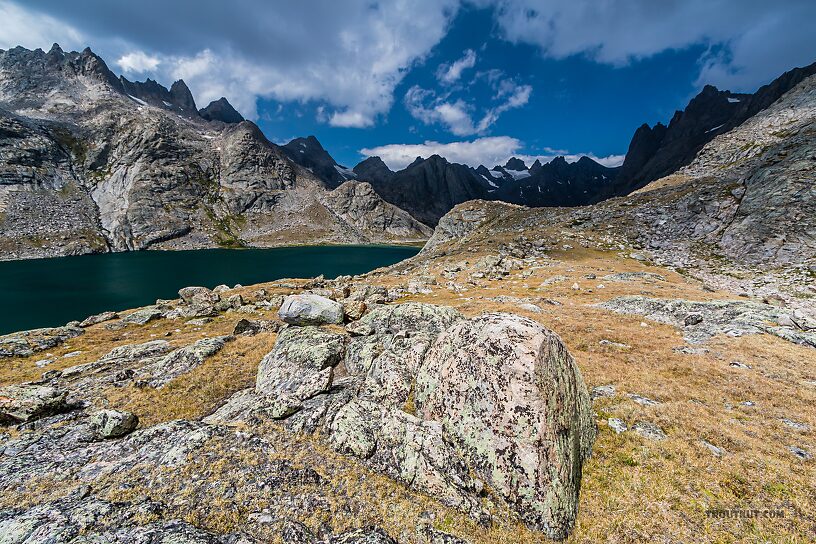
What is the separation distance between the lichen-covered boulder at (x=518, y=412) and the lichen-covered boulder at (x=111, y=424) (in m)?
14.1

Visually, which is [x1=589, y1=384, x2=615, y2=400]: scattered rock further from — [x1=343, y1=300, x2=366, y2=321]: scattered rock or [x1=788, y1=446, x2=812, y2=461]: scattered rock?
[x1=343, y1=300, x2=366, y2=321]: scattered rock

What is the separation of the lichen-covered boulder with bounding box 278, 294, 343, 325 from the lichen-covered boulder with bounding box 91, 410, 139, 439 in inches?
445

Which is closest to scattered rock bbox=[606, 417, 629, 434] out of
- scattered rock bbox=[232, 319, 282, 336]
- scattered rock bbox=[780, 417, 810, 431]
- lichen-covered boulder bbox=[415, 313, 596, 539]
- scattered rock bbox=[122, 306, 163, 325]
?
lichen-covered boulder bbox=[415, 313, 596, 539]

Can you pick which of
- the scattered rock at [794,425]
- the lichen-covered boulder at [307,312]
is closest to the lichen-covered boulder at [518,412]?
the scattered rock at [794,425]

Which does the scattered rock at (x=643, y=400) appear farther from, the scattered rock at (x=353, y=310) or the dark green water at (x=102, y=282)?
the dark green water at (x=102, y=282)

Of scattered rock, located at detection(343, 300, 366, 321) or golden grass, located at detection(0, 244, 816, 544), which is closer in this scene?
golden grass, located at detection(0, 244, 816, 544)

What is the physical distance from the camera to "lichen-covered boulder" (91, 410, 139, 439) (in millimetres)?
14844

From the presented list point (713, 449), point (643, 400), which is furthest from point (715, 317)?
point (713, 449)

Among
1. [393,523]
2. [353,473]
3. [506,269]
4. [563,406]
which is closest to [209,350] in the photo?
[353,473]

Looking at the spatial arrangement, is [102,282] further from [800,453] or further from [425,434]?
[800,453]

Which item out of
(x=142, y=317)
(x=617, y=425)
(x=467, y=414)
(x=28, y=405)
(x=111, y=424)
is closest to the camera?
(x=467, y=414)

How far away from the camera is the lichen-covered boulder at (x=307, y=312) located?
25859 millimetres

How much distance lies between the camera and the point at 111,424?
591 inches

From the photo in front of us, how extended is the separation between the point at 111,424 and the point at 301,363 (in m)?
8.70
